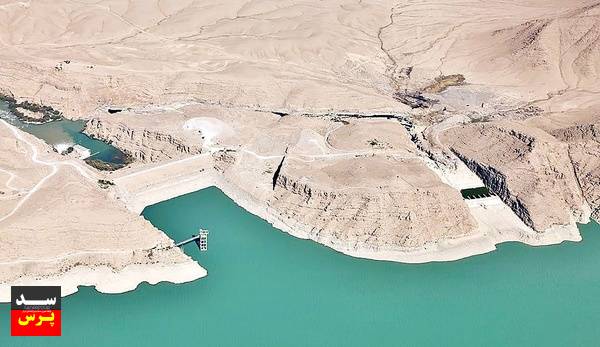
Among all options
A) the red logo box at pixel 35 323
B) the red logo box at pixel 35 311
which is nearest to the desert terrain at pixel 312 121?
the red logo box at pixel 35 311

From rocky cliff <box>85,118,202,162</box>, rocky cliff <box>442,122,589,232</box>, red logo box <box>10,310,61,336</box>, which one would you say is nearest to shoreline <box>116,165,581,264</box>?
rocky cliff <box>442,122,589,232</box>

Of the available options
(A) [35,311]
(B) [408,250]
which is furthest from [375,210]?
(A) [35,311]

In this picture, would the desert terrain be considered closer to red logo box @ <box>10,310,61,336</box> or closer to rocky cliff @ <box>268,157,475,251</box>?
rocky cliff @ <box>268,157,475,251</box>

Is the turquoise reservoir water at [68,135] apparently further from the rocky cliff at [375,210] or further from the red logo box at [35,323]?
the red logo box at [35,323]

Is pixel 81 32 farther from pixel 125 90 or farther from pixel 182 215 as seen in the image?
pixel 182 215

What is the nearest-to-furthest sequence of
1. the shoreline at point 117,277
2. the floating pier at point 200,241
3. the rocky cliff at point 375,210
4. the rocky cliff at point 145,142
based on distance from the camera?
the shoreline at point 117,277, the floating pier at point 200,241, the rocky cliff at point 375,210, the rocky cliff at point 145,142

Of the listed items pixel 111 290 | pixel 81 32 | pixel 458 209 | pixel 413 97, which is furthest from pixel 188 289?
pixel 81 32
